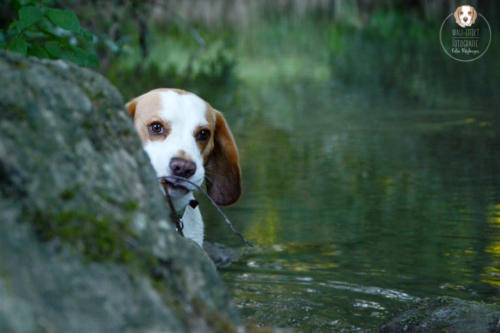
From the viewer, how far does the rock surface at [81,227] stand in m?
1.74

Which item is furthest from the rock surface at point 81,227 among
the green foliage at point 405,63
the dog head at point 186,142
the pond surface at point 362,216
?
the green foliage at point 405,63

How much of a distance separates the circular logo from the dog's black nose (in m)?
15.5

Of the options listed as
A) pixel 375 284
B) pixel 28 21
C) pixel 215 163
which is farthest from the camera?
pixel 375 284

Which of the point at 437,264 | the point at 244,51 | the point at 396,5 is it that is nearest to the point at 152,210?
the point at 437,264

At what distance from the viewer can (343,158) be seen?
366 inches

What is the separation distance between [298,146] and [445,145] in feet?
6.12

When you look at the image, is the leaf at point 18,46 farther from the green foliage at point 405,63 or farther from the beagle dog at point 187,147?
the green foliage at point 405,63

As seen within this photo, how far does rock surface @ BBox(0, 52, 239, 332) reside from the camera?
174 cm

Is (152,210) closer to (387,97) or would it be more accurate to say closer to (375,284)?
(375,284)

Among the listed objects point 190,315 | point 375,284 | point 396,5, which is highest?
point 396,5

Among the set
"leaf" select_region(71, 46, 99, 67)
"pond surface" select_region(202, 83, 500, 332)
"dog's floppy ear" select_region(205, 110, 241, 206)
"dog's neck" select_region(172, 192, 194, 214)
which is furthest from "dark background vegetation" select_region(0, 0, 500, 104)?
"leaf" select_region(71, 46, 99, 67)

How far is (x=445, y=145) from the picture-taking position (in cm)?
962

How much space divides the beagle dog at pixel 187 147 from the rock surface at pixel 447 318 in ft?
3.94

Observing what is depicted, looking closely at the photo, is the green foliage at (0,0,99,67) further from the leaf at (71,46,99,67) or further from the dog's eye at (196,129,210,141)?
the dog's eye at (196,129,210,141)
